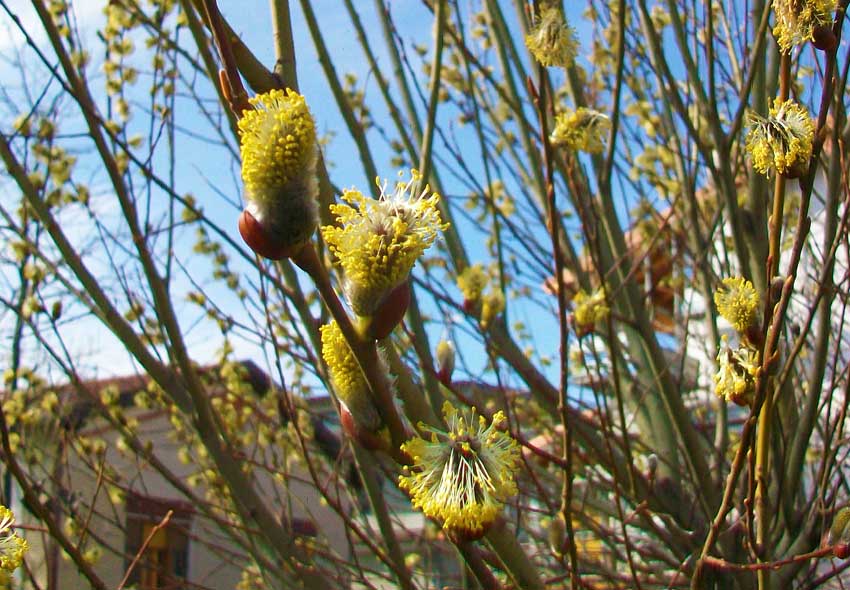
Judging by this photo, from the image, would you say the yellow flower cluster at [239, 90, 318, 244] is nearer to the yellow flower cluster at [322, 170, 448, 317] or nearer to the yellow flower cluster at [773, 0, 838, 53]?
the yellow flower cluster at [322, 170, 448, 317]

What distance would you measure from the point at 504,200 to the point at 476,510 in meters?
4.46

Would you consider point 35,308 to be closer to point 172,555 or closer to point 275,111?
point 275,111

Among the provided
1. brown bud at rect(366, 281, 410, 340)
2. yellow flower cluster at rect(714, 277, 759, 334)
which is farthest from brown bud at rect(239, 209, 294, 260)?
yellow flower cluster at rect(714, 277, 759, 334)

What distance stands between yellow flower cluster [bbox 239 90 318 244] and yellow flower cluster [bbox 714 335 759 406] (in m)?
0.86

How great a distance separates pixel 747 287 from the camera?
142 centimetres

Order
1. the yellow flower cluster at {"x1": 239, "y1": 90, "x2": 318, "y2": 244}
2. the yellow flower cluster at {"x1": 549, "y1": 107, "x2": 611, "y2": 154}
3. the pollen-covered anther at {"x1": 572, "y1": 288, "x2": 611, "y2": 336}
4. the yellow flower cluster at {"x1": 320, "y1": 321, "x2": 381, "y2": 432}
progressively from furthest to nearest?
1. the pollen-covered anther at {"x1": 572, "y1": 288, "x2": 611, "y2": 336}
2. the yellow flower cluster at {"x1": 549, "y1": 107, "x2": 611, "y2": 154}
3. the yellow flower cluster at {"x1": 320, "y1": 321, "x2": 381, "y2": 432}
4. the yellow flower cluster at {"x1": 239, "y1": 90, "x2": 318, "y2": 244}

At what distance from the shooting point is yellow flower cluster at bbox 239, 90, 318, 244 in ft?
2.84

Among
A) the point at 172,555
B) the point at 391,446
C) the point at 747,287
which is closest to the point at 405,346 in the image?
the point at 747,287

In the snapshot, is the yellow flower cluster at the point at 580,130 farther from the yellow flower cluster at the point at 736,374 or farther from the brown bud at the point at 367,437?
the brown bud at the point at 367,437

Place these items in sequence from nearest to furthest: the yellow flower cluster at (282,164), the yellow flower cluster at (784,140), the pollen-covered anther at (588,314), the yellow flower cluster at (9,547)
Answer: the yellow flower cluster at (282,164), the yellow flower cluster at (9,547), the yellow flower cluster at (784,140), the pollen-covered anther at (588,314)

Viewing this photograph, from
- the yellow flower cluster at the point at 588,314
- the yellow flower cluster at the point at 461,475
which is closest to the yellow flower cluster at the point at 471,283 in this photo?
the yellow flower cluster at the point at 588,314

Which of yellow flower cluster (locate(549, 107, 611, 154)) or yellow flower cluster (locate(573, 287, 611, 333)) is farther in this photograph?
yellow flower cluster (locate(573, 287, 611, 333))

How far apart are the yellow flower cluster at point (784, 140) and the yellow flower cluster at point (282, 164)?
816mm

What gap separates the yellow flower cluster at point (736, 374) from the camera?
145 cm
